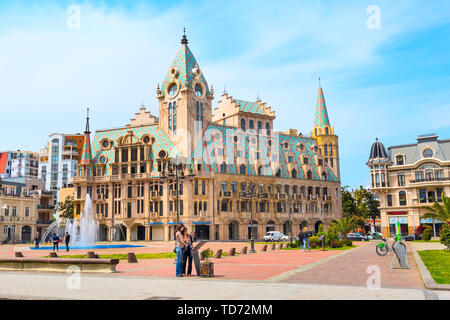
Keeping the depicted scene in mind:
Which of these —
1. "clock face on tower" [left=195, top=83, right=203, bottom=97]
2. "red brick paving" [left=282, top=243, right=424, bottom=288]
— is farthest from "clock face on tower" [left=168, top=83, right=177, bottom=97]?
"red brick paving" [left=282, top=243, right=424, bottom=288]

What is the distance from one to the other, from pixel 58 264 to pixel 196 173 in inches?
1860

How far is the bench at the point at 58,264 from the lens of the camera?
17469 millimetres

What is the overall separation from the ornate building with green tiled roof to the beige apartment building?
10.3 metres

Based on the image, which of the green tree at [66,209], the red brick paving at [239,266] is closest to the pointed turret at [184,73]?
the green tree at [66,209]

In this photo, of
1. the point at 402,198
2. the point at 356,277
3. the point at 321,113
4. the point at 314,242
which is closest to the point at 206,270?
the point at 356,277

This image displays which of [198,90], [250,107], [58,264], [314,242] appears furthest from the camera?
[250,107]

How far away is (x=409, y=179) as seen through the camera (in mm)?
71938

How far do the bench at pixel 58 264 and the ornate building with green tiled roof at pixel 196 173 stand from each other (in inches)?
1699

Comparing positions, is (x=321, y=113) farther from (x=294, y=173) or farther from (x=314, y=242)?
(x=314, y=242)

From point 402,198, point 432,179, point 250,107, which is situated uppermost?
point 250,107

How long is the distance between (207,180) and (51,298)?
55466 millimetres

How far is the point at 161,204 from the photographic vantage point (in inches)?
2608

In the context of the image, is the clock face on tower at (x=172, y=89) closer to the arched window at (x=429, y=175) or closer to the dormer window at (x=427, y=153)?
the dormer window at (x=427, y=153)

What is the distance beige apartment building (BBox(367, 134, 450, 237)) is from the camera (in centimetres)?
6912
